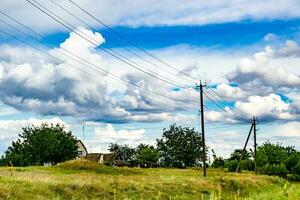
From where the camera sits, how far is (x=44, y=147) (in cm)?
9781

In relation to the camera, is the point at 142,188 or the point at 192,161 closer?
the point at 142,188

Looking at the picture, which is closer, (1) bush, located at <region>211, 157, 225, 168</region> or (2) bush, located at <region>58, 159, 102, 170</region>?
(2) bush, located at <region>58, 159, 102, 170</region>

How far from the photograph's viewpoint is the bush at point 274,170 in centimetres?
8375

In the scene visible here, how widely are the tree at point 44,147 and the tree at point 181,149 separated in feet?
118

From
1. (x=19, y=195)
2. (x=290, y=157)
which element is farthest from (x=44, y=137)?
(x=19, y=195)

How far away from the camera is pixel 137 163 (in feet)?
393

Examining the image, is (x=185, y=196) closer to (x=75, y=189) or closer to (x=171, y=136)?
(x=75, y=189)

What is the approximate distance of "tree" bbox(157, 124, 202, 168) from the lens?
434 feet

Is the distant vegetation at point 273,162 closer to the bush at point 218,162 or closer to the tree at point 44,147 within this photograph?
the bush at point 218,162

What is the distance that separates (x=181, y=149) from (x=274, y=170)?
5064 centimetres

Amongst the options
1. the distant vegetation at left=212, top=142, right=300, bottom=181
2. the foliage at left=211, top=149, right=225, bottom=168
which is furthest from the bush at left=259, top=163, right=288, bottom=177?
the foliage at left=211, top=149, right=225, bottom=168

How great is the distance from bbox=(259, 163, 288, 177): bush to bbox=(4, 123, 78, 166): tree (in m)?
38.0

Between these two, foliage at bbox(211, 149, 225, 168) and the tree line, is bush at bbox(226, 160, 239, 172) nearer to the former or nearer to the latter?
the tree line

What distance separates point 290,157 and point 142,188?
5809cm
